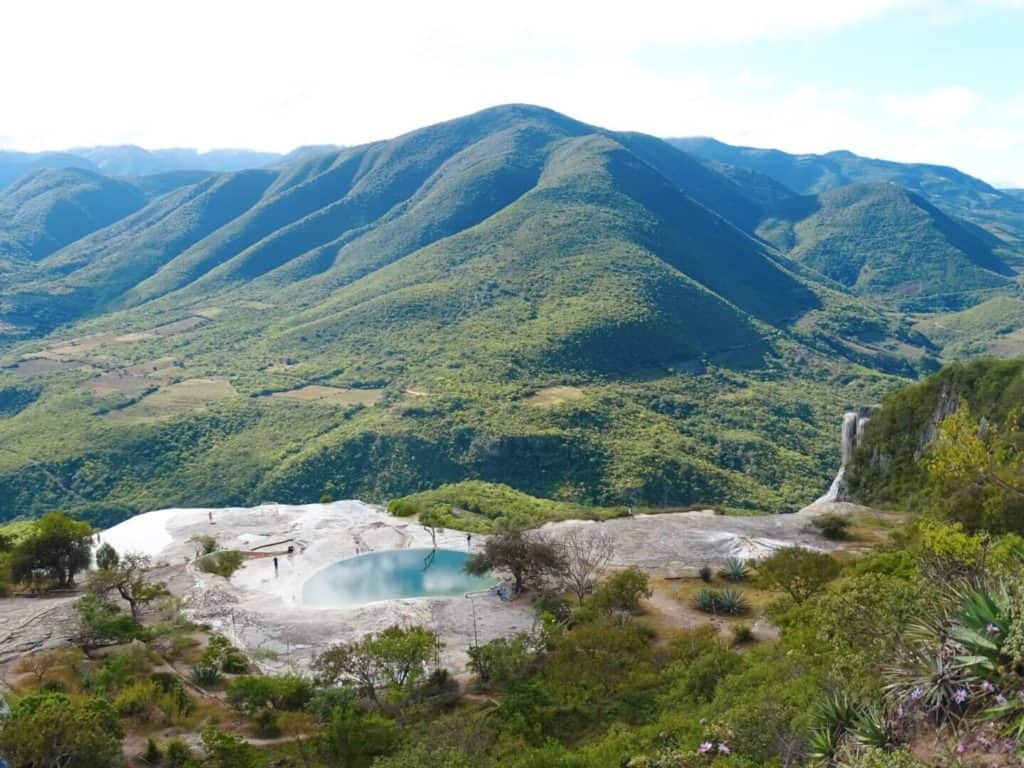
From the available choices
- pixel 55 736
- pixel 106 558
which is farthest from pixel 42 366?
pixel 55 736

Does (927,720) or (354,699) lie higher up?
(927,720)

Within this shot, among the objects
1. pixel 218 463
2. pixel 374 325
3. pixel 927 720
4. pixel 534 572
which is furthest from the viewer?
pixel 374 325

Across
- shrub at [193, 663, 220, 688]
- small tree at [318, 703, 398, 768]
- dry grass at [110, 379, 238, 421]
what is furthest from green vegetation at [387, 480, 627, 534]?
dry grass at [110, 379, 238, 421]

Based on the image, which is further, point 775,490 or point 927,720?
point 775,490

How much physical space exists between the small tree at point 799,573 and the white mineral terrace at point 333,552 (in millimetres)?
9145

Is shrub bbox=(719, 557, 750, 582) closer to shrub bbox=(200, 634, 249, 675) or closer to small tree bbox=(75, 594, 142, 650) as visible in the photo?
shrub bbox=(200, 634, 249, 675)

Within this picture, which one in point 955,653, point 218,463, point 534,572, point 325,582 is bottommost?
point 218,463

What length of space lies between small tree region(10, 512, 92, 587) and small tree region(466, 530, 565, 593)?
23103 millimetres

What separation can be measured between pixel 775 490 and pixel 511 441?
35793mm

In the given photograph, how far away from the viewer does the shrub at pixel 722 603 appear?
35.1 m

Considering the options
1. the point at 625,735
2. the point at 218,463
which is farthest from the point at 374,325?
the point at 625,735

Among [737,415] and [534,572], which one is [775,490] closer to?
[737,415]

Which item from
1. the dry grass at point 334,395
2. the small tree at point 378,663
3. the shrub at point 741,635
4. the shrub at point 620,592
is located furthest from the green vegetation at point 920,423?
the dry grass at point 334,395

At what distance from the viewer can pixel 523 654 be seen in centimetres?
2916
